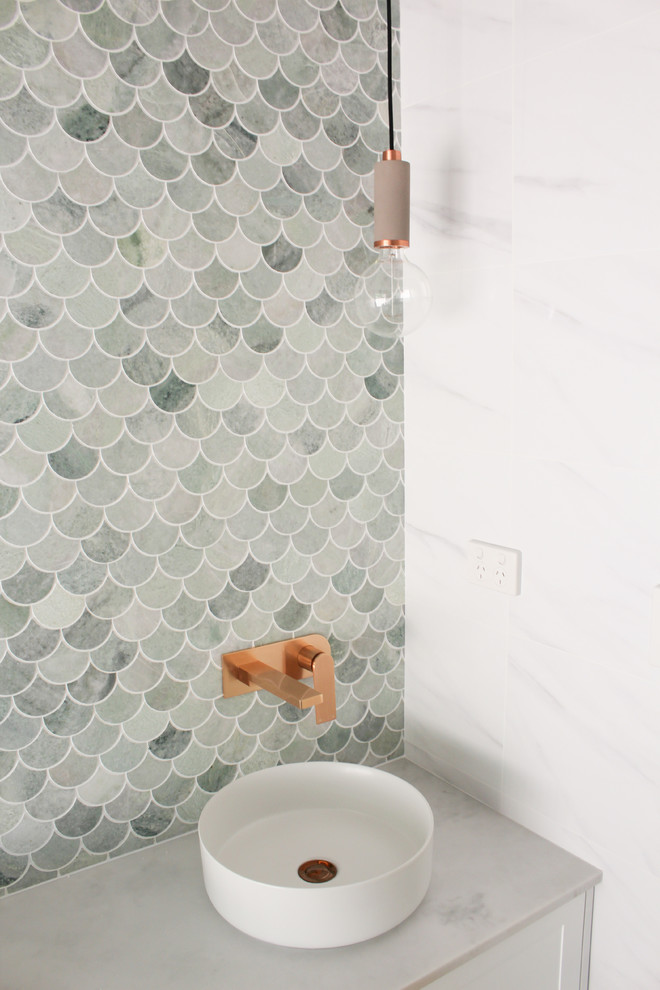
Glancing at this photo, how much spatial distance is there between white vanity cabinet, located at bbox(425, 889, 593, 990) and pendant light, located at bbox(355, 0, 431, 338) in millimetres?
894

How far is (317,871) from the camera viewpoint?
1.12 m

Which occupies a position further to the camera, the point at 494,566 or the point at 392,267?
the point at 494,566

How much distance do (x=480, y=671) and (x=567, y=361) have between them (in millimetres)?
548

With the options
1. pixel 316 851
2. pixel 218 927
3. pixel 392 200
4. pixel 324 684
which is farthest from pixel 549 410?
pixel 218 927

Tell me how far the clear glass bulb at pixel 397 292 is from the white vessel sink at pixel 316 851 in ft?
2.37

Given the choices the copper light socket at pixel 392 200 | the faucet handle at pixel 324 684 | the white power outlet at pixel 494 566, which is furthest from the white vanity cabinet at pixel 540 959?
the copper light socket at pixel 392 200

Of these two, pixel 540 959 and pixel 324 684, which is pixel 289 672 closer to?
pixel 324 684

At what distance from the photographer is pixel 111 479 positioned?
1131 mm

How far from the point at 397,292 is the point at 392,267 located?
0.12 ft

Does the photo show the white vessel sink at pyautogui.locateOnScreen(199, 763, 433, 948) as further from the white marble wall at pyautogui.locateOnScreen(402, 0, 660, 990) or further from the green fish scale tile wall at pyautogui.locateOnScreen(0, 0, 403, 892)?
the white marble wall at pyautogui.locateOnScreen(402, 0, 660, 990)

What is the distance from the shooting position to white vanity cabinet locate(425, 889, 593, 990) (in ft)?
3.37

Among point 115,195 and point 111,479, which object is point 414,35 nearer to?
point 115,195

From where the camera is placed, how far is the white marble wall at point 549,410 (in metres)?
1.02

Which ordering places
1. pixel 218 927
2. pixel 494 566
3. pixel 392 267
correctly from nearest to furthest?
1. pixel 218 927
2. pixel 392 267
3. pixel 494 566
